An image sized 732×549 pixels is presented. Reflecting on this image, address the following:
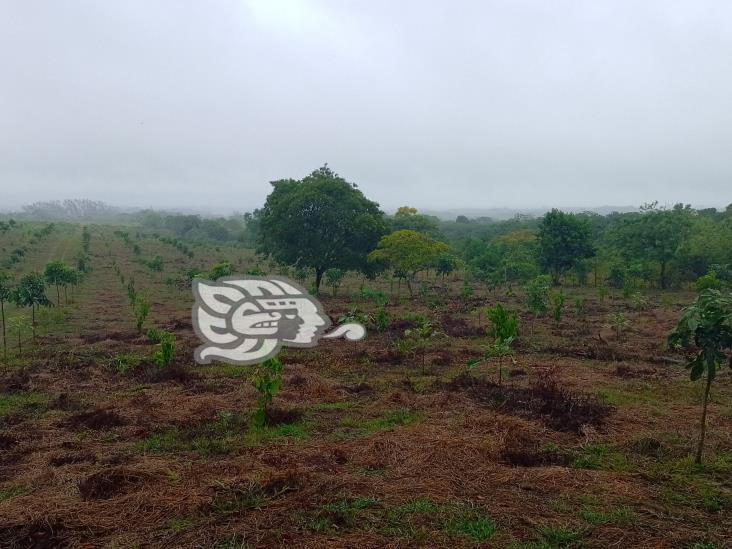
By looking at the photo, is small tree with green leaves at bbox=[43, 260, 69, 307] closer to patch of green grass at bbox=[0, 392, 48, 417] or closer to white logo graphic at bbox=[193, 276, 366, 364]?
white logo graphic at bbox=[193, 276, 366, 364]

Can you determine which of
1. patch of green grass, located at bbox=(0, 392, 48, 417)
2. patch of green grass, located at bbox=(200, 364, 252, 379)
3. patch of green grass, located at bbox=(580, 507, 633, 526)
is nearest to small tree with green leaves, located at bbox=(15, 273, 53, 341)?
patch of green grass, located at bbox=(0, 392, 48, 417)

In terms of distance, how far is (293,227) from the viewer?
2427 cm

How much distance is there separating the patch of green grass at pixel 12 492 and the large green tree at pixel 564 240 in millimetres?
28269

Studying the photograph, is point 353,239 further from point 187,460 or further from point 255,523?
point 255,523

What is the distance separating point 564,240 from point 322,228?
14.7 meters

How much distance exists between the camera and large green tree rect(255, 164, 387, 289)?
24.3 metres

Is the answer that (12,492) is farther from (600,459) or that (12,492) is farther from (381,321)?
(381,321)

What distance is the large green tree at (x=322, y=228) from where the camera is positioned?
79.6ft

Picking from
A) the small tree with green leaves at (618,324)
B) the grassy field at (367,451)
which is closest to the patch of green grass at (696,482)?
the grassy field at (367,451)

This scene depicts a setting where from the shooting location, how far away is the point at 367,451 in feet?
24.2

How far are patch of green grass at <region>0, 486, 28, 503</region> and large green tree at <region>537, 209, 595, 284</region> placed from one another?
28.3m

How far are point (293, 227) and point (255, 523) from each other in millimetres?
19616

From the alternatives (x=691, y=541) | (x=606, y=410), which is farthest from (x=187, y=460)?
(x=606, y=410)

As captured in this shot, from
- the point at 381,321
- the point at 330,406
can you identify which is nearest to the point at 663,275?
the point at 381,321
